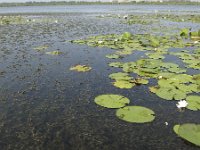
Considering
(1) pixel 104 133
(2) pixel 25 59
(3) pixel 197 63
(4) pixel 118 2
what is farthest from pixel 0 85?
(4) pixel 118 2

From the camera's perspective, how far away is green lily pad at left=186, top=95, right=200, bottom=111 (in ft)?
21.9

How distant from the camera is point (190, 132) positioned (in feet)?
17.7

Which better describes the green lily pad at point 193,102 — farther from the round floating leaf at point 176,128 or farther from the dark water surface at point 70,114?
the round floating leaf at point 176,128

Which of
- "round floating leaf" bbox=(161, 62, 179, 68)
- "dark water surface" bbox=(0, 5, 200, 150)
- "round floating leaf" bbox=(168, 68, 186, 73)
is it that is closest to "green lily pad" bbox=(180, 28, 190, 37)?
"round floating leaf" bbox=(161, 62, 179, 68)

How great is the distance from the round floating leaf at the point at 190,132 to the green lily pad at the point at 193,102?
1.11m

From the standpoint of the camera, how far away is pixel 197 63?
406 inches

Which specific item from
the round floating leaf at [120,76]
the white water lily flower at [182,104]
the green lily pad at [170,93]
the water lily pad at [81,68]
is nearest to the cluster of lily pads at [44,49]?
the water lily pad at [81,68]

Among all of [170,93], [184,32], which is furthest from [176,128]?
[184,32]

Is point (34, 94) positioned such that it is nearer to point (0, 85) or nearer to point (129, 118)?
point (0, 85)

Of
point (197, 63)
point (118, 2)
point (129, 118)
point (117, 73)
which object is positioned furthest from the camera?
point (118, 2)

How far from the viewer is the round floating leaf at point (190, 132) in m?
5.16

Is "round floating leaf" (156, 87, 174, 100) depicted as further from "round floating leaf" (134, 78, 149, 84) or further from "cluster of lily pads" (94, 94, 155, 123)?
"cluster of lily pads" (94, 94, 155, 123)

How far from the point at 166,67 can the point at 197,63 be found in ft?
4.39

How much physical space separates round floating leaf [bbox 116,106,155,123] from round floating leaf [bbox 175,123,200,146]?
0.76m
